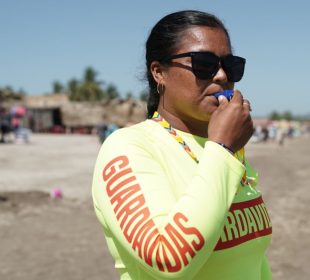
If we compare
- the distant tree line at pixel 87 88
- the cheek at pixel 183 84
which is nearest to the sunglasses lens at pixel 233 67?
the cheek at pixel 183 84

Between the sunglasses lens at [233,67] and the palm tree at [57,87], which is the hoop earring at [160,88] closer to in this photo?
the sunglasses lens at [233,67]

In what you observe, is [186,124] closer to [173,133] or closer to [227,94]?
[173,133]

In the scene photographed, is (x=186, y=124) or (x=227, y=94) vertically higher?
(x=227, y=94)

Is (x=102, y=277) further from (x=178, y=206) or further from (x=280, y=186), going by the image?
(x=280, y=186)

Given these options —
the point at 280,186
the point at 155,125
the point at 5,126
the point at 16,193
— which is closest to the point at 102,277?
the point at 155,125

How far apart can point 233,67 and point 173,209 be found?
2.22 ft

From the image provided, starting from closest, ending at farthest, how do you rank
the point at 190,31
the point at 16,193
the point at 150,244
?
the point at 150,244 < the point at 190,31 < the point at 16,193

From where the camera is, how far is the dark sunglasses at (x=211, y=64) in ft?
5.30

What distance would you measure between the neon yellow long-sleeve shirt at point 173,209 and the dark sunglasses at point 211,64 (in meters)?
0.25

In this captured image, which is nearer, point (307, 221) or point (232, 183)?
point (232, 183)

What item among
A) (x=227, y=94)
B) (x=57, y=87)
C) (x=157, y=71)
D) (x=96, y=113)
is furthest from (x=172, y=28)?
(x=57, y=87)

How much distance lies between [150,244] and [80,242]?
577 cm

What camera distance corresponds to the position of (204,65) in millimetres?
1614

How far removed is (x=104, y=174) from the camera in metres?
1.44
